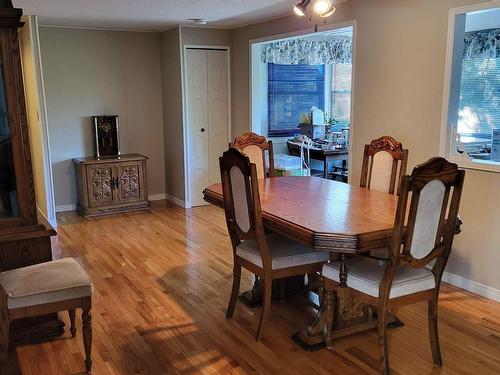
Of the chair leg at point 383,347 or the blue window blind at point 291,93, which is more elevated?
the blue window blind at point 291,93

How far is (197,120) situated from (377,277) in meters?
4.16

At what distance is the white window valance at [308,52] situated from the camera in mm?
6786

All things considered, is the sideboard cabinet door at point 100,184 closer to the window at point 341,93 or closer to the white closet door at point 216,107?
the white closet door at point 216,107

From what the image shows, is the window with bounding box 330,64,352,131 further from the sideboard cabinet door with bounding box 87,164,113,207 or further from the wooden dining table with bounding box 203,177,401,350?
the wooden dining table with bounding box 203,177,401,350

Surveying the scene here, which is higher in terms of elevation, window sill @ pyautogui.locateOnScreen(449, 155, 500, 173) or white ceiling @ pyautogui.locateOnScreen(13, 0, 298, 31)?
white ceiling @ pyautogui.locateOnScreen(13, 0, 298, 31)

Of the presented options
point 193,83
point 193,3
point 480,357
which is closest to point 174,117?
point 193,83

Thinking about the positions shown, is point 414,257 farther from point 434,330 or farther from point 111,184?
point 111,184

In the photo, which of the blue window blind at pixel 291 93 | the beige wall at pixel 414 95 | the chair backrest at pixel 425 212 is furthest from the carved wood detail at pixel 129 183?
the chair backrest at pixel 425 212

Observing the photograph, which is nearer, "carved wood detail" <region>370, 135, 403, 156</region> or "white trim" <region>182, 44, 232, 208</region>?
"carved wood detail" <region>370, 135, 403, 156</region>

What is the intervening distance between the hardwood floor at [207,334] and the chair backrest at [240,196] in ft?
1.97

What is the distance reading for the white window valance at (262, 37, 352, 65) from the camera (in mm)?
6786

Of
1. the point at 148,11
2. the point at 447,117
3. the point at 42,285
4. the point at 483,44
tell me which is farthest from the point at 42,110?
the point at 483,44

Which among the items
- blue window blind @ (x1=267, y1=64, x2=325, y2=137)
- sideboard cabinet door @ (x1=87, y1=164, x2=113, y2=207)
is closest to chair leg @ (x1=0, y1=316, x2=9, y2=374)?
sideboard cabinet door @ (x1=87, y1=164, x2=113, y2=207)

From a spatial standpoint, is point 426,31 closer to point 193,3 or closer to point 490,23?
point 490,23
